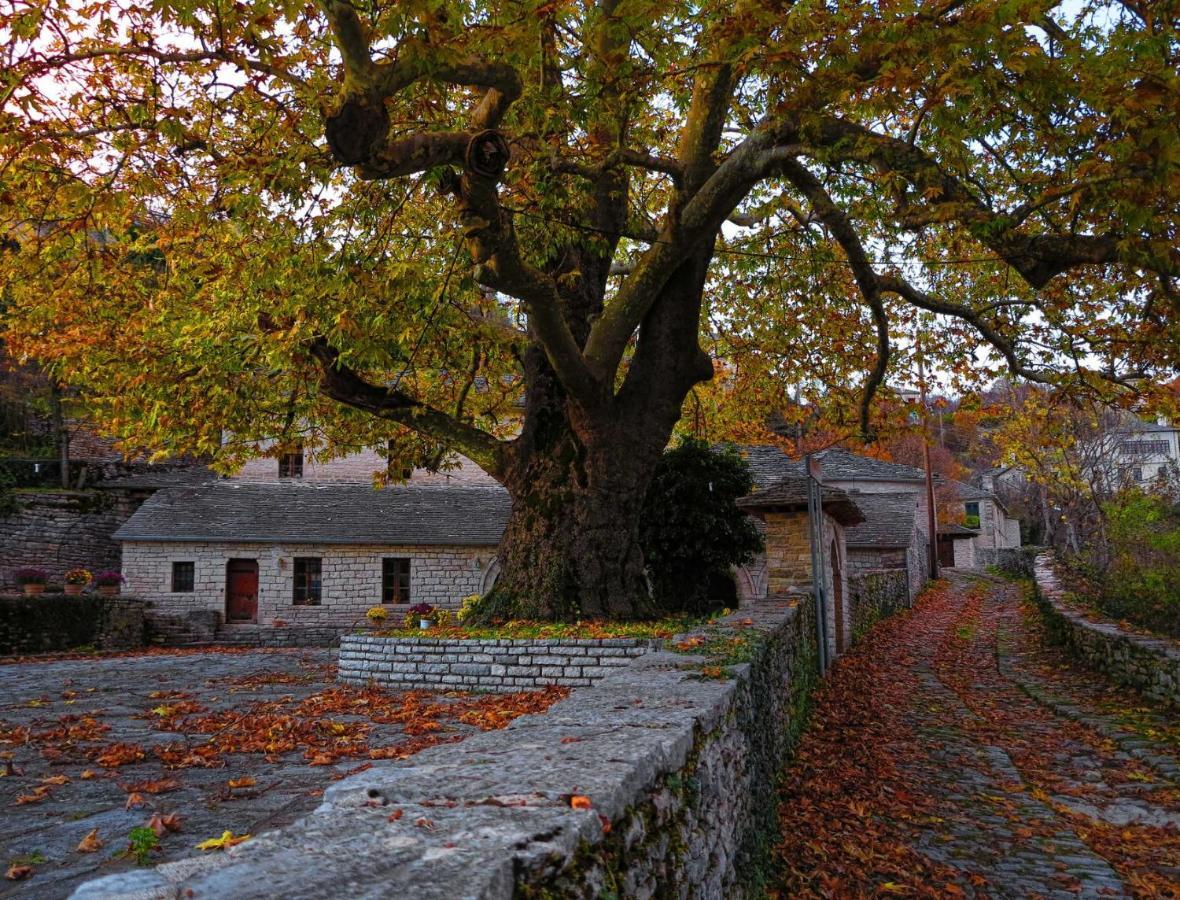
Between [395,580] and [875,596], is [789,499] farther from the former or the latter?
[395,580]

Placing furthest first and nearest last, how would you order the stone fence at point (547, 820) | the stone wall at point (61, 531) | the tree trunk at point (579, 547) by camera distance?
the stone wall at point (61, 531) < the tree trunk at point (579, 547) < the stone fence at point (547, 820)

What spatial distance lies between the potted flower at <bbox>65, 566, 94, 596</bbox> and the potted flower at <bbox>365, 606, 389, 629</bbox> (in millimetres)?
7508

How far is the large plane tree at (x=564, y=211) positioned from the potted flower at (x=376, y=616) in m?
8.88

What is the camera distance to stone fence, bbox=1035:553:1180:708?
891 centimetres

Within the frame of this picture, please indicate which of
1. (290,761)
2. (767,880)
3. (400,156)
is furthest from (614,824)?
(400,156)

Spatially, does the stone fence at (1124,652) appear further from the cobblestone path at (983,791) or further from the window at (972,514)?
the window at (972,514)

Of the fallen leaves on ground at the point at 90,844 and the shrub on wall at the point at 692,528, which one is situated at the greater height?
the shrub on wall at the point at 692,528

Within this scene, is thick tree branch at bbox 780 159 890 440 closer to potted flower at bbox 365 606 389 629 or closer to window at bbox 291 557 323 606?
potted flower at bbox 365 606 389 629

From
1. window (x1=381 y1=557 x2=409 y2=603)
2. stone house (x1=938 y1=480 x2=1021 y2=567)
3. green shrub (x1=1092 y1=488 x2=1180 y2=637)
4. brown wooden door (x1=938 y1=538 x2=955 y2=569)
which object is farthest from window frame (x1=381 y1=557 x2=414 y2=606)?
brown wooden door (x1=938 y1=538 x2=955 y2=569)

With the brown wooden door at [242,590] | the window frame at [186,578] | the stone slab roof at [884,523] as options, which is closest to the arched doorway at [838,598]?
the stone slab roof at [884,523]

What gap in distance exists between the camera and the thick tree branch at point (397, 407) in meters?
11.4

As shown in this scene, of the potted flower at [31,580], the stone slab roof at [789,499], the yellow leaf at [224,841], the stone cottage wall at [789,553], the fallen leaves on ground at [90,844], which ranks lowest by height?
the fallen leaves on ground at [90,844]

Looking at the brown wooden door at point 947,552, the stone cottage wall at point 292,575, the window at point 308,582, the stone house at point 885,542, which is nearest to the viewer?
the stone cottage wall at point 292,575

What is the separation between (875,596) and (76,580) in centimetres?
2075
